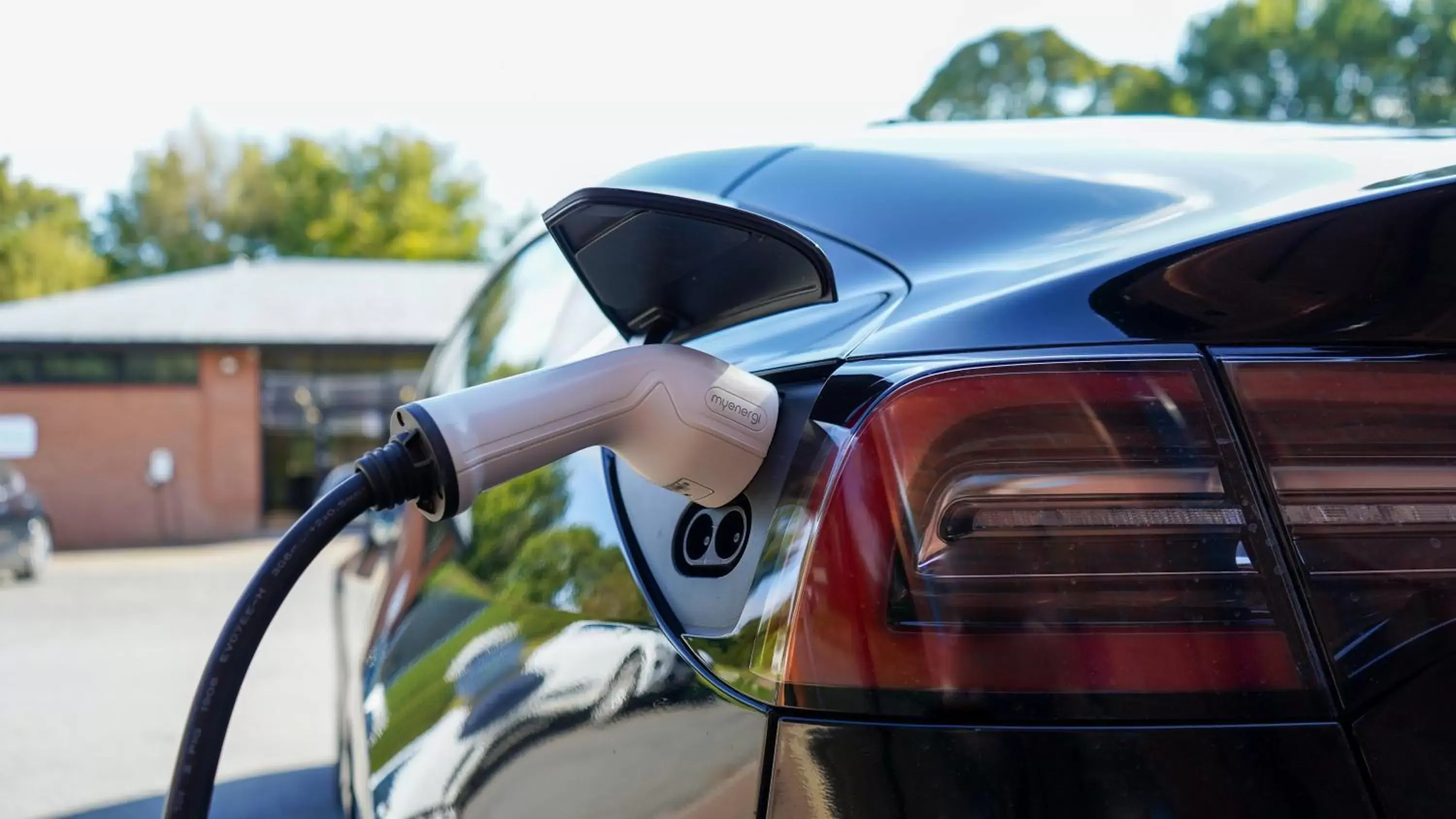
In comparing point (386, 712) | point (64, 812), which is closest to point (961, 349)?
point (386, 712)

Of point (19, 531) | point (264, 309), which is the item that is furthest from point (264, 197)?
point (19, 531)

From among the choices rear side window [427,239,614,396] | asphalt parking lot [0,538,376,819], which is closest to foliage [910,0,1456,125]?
asphalt parking lot [0,538,376,819]

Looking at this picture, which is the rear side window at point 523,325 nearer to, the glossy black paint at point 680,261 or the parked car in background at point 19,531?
the glossy black paint at point 680,261

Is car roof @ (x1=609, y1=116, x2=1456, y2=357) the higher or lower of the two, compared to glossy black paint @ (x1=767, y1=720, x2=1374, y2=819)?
higher

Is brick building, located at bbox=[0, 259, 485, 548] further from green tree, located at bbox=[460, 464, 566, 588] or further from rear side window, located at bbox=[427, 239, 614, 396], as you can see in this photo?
green tree, located at bbox=[460, 464, 566, 588]

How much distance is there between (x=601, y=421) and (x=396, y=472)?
0.21 meters

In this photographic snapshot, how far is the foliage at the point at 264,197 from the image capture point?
59031 mm

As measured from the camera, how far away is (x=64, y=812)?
13.3 ft

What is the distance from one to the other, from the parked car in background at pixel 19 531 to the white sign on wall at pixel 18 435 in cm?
972

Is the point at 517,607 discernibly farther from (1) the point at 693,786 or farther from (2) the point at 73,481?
(2) the point at 73,481

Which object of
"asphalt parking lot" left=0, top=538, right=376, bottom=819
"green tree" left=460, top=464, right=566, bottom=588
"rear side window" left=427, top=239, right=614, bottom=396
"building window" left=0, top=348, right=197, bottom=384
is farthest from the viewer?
"building window" left=0, top=348, right=197, bottom=384

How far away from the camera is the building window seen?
2506 centimetres

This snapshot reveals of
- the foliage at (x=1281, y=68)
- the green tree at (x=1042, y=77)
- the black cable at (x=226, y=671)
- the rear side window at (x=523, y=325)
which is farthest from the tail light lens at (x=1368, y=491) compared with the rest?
the green tree at (x=1042, y=77)

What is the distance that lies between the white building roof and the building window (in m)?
0.43
